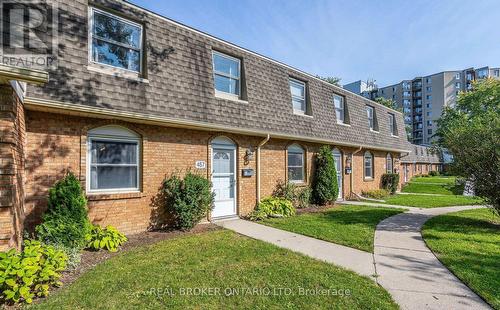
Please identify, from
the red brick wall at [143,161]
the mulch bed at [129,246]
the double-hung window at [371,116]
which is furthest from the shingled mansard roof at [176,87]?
the double-hung window at [371,116]

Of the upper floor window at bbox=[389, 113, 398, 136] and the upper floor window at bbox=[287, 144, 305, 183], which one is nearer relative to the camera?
the upper floor window at bbox=[287, 144, 305, 183]

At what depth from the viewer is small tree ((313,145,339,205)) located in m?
11.6

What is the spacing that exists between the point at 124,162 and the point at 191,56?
359cm

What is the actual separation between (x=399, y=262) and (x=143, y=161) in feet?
19.7

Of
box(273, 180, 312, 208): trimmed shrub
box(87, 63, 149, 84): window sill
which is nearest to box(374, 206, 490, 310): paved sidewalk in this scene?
box(273, 180, 312, 208): trimmed shrub

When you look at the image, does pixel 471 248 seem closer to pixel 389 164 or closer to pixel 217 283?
pixel 217 283

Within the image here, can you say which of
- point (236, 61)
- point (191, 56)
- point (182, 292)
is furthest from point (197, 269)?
point (236, 61)

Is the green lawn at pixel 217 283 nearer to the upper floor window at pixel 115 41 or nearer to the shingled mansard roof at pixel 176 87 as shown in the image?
the shingled mansard roof at pixel 176 87

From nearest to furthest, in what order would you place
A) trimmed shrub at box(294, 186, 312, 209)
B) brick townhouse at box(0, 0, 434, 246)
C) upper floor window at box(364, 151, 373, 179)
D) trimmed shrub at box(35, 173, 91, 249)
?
trimmed shrub at box(35, 173, 91, 249) < brick townhouse at box(0, 0, 434, 246) < trimmed shrub at box(294, 186, 312, 209) < upper floor window at box(364, 151, 373, 179)

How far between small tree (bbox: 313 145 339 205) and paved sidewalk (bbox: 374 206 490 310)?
4763 millimetres

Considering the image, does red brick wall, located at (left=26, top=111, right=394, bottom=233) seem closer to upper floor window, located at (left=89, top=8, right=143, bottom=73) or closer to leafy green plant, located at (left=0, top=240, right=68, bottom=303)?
upper floor window, located at (left=89, top=8, right=143, bottom=73)

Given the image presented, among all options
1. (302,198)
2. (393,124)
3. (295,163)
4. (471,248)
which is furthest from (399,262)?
(393,124)

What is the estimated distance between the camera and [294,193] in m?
10.7

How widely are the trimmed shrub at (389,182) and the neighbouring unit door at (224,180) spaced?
1189 cm
